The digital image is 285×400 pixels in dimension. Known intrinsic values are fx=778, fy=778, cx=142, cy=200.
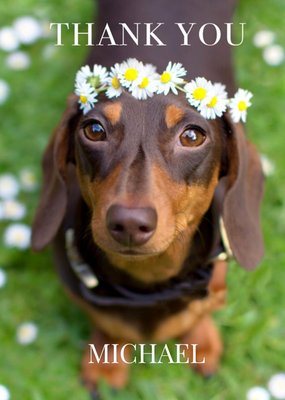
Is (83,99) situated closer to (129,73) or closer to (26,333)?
(129,73)

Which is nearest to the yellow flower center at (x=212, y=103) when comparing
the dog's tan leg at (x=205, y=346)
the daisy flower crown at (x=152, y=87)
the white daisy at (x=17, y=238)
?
the daisy flower crown at (x=152, y=87)

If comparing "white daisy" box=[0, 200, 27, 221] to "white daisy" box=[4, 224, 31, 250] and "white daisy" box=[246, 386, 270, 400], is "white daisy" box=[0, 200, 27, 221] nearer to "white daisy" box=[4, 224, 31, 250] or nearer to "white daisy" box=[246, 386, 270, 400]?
"white daisy" box=[4, 224, 31, 250]

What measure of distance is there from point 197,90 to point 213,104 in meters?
0.07

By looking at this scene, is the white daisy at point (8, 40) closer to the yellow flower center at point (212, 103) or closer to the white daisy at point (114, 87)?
the white daisy at point (114, 87)

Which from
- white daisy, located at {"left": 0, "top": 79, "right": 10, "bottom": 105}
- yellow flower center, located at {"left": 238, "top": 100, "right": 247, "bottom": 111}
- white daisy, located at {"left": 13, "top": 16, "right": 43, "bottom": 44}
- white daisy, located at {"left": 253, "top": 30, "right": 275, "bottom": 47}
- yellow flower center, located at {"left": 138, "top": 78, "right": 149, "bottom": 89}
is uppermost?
white daisy, located at {"left": 13, "top": 16, "right": 43, "bottom": 44}

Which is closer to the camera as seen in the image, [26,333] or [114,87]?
[114,87]

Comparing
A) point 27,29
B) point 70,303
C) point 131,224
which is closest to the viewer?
point 131,224

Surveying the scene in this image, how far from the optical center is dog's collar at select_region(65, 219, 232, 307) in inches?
109

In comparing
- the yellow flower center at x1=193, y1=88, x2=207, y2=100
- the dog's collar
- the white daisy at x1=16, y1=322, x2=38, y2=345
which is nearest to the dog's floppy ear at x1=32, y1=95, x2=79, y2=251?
the dog's collar

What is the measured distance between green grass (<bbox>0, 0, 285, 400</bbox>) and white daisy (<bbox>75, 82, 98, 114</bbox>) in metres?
1.24

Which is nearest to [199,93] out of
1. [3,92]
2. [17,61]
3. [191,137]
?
[191,137]

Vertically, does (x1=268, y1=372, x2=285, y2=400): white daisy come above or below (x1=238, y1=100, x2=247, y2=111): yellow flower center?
below

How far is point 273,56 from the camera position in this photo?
4.17 m

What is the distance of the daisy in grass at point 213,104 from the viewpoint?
7.74 feet
